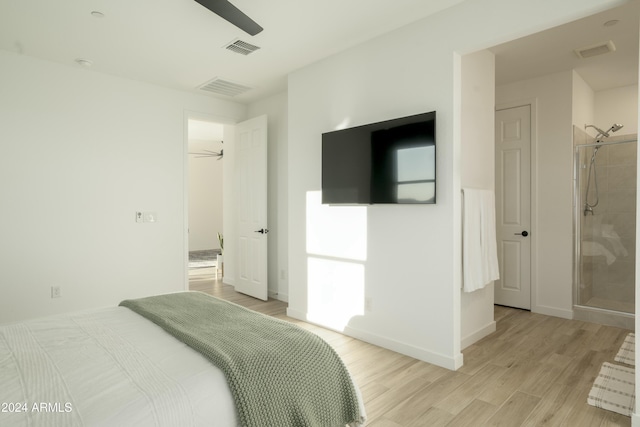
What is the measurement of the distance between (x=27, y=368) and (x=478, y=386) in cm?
244

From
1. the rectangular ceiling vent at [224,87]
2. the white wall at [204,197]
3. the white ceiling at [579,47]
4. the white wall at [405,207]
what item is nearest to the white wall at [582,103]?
the white ceiling at [579,47]

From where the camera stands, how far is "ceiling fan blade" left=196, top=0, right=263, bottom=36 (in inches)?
79.4

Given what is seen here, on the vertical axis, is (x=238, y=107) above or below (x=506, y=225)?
above

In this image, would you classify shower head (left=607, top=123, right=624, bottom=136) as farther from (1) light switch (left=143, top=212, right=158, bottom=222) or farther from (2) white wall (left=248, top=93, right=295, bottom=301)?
(1) light switch (left=143, top=212, right=158, bottom=222)

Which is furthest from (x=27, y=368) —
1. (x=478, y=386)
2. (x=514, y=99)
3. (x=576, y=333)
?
(x=514, y=99)

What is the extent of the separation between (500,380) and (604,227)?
2.42 m

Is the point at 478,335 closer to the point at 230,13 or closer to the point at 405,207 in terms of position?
the point at 405,207

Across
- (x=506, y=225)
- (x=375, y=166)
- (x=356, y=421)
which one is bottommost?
(x=356, y=421)

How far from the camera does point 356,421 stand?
5.30ft

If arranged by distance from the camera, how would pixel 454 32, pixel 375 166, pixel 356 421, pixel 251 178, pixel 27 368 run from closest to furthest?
pixel 27 368 → pixel 356 421 → pixel 454 32 → pixel 375 166 → pixel 251 178

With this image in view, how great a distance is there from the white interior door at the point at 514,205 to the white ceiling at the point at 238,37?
0.54m

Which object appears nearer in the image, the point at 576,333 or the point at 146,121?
the point at 576,333

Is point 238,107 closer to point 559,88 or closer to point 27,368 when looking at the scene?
point 559,88

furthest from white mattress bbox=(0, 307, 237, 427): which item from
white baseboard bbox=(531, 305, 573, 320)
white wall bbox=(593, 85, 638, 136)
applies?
white wall bbox=(593, 85, 638, 136)
